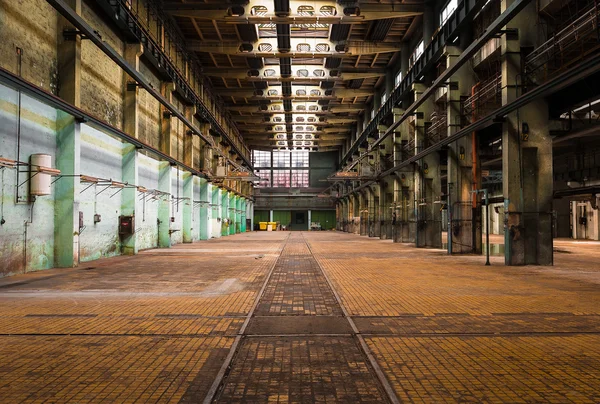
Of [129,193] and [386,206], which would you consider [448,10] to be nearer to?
[386,206]

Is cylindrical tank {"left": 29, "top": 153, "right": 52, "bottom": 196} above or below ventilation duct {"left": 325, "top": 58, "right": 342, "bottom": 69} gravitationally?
below

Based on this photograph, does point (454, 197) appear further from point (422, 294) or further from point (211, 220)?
point (211, 220)

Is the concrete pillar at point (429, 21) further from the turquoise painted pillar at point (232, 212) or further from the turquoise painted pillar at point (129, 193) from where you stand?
the turquoise painted pillar at point (232, 212)

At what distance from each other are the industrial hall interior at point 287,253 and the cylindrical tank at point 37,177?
51 millimetres

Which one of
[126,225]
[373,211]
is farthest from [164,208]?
[373,211]

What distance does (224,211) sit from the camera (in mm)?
36688

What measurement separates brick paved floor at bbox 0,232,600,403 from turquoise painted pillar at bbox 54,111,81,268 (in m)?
2.86

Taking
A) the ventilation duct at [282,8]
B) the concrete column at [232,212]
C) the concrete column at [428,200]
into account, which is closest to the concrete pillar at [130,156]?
the ventilation duct at [282,8]

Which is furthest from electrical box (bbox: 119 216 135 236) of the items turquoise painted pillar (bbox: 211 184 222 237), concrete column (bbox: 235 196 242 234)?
concrete column (bbox: 235 196 242 234)

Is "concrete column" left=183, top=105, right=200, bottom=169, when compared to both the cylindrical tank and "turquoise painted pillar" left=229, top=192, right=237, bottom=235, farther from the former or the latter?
the cylindrical tank

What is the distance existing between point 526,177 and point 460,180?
435cm

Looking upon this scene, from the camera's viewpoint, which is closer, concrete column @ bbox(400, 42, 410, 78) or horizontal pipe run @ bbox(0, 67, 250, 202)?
horizontal pipe run @ bbox(0, 67, 250, 202)

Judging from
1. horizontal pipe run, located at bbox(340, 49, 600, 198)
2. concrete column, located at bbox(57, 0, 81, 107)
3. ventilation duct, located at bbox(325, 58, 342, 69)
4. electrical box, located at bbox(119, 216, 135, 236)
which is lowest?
electrical box, located at bbox(119, 216, 135, 236)

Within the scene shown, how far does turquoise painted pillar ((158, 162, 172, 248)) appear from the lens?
20.5 m
